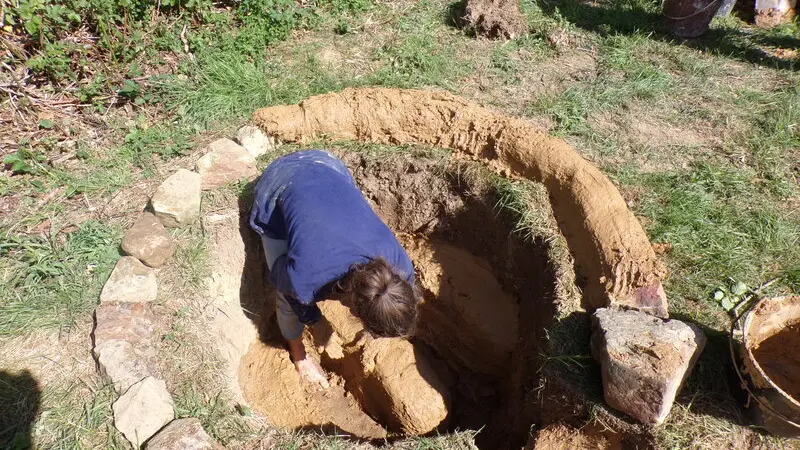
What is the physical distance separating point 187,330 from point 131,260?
56 cm

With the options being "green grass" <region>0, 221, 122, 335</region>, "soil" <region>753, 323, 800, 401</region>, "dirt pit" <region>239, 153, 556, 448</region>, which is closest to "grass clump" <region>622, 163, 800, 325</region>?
"soil" <region>753, 323, 800, 401</region>

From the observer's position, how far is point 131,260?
2.97m

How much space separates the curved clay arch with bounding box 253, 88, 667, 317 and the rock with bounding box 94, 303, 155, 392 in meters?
→ 1.59

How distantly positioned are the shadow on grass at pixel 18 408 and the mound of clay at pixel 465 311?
7.26 ft

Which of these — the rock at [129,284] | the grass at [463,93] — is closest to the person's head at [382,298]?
the grass at [463,93]

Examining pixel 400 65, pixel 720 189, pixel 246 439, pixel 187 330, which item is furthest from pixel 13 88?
pixel 720 189

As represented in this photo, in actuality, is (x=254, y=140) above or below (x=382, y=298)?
below

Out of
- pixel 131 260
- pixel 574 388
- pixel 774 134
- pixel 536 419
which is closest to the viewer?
pixel 574 388

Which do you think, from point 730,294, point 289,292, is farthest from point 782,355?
point 289,292

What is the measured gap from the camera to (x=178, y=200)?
10.3 feet

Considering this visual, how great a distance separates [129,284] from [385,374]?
5.03ft

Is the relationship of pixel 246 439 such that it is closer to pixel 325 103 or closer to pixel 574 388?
pixel 574 388

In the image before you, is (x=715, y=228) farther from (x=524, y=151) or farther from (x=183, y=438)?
(x=183, y=438)

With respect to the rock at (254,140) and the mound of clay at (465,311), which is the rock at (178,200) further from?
the mound of clay at (465,311)
